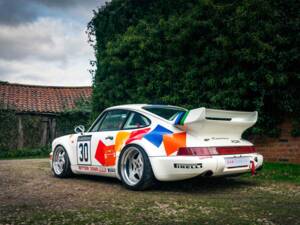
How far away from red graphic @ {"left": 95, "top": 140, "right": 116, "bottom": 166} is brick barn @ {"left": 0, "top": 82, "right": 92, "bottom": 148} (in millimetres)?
14517

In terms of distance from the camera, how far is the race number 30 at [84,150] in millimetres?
6855

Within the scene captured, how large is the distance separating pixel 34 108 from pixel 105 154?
16.5m

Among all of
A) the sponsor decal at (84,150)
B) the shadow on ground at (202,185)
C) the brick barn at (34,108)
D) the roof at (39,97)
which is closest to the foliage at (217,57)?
the shadow on ground at (202,185)

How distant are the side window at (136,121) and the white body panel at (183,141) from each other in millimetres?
70

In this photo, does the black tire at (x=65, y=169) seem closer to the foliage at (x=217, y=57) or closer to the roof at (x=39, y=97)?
the foliage at (x=217, y=57)

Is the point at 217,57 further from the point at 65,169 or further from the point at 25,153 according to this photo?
the point at 25,153

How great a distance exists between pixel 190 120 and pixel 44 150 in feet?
51.3

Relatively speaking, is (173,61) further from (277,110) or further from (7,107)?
(7,107)

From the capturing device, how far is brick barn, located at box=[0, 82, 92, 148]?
66.9ft

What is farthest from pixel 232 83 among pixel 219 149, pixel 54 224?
pixel 54 224

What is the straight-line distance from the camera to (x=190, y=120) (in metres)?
5.31

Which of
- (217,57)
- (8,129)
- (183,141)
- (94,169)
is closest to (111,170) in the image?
(94,169)

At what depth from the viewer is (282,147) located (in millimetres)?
9180

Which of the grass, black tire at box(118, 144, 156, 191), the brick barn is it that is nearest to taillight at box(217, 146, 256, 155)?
black tire at box(118, 144, 156, 191)
